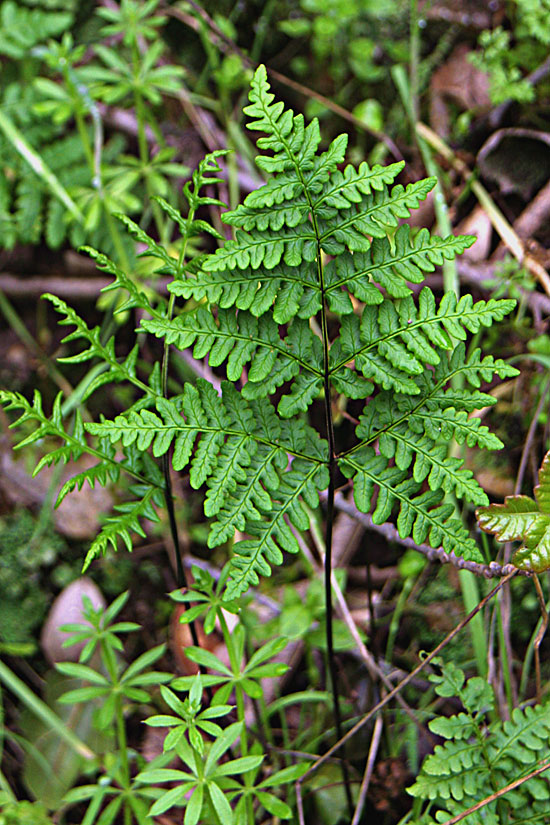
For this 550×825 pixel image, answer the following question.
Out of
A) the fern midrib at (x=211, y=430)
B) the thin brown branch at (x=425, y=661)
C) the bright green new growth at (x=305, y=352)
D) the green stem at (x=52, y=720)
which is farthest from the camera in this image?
the green stem at (x=52, y=720)

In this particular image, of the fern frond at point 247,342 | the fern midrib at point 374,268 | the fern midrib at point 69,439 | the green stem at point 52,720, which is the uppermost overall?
the fern midrib at point 374,268

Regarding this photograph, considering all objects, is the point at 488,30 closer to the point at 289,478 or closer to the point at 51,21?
the point at 51,21

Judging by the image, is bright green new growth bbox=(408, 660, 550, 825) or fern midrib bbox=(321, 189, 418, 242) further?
bright green new growth bbox=(408, 660, 550, 825)

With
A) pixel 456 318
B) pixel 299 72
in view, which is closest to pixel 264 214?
pixel 456 318

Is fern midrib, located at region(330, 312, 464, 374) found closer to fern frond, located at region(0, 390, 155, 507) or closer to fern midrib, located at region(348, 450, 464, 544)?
fern midrib, located at region(348, 450, 464, 544)

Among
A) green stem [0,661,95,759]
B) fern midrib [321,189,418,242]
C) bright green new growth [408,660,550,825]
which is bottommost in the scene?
green stem [0,661,95,759]

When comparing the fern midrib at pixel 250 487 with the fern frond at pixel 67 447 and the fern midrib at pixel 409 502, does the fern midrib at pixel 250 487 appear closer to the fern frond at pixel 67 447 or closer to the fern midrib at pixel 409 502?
the fern midrib at pixel 409 502

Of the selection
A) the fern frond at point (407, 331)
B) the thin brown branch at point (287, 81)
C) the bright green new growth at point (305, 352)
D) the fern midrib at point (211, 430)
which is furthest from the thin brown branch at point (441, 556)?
the thin brown branch at point (287, 81)

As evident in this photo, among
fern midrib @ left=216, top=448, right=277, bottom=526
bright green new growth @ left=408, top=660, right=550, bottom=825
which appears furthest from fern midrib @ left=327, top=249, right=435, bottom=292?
bright green new growth @ left=408, top=660, right=550, bottom=825
